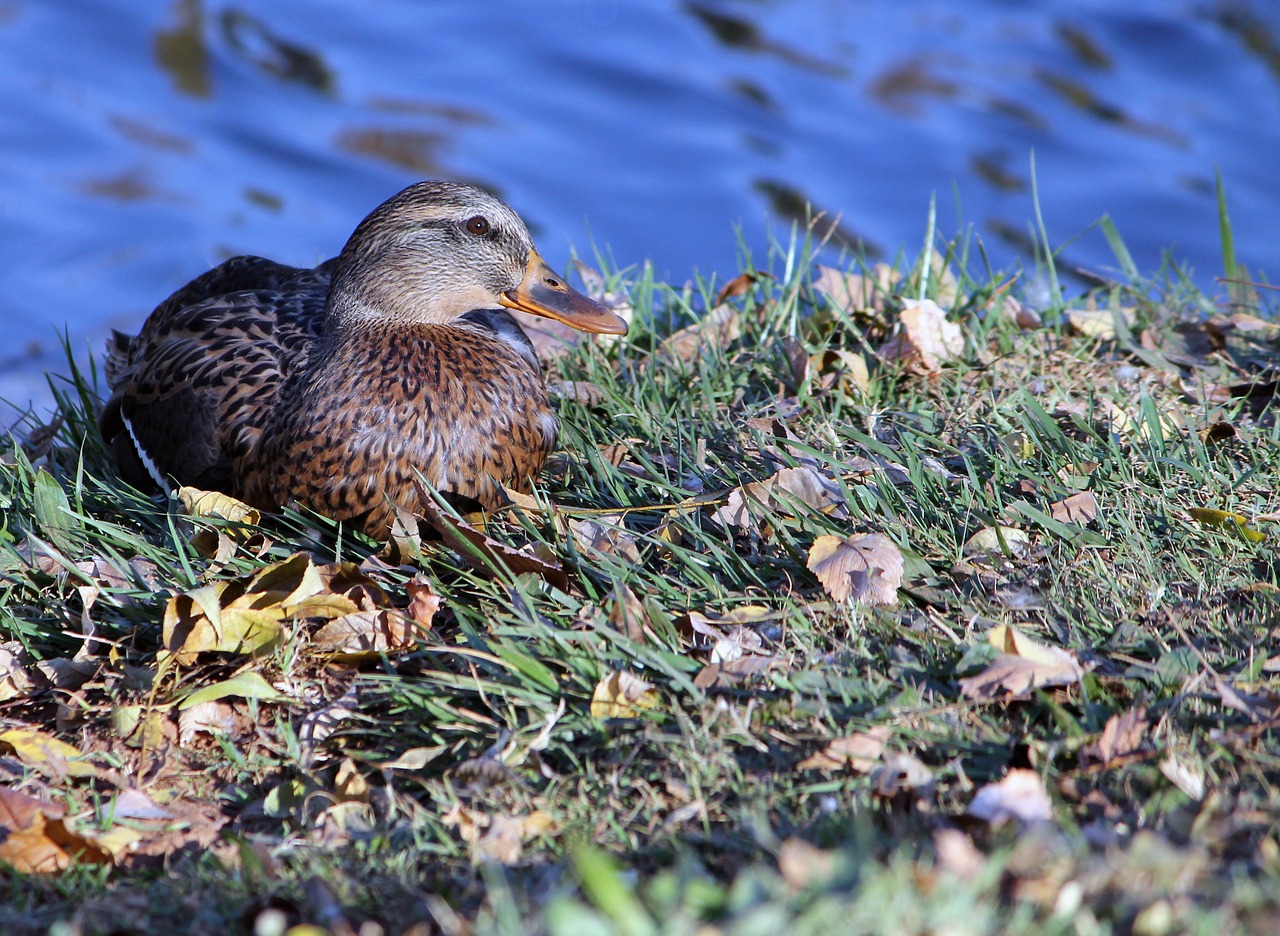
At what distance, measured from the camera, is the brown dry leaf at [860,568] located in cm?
260

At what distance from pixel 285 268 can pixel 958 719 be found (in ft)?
8.58

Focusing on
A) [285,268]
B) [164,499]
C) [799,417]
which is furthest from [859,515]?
[285,268]

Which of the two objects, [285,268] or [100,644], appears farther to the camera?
[285,268]

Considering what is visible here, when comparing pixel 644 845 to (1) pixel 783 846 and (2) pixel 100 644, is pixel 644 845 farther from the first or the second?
(2) pixel 100 644

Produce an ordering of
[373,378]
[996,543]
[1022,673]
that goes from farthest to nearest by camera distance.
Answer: [373,378]
[996,543]
[1022,673]

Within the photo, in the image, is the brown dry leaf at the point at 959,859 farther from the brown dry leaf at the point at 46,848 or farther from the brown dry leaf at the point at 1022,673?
the brown dry leaf at the point at 46,848

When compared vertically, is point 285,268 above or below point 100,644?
above

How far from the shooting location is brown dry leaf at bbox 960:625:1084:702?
2.30 m

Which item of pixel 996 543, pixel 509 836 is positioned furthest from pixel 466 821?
pixel 996 543

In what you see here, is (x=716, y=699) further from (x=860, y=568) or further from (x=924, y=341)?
(x=924, y=341)

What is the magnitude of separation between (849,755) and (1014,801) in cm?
29

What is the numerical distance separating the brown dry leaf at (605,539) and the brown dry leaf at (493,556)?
0.11 metres

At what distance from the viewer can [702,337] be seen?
3.92 metres

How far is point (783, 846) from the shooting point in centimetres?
195
